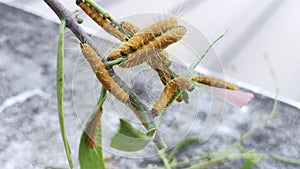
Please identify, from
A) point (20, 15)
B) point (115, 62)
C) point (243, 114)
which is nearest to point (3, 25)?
point (20, 15)

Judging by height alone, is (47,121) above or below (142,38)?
below

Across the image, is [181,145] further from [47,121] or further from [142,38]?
[142,38]

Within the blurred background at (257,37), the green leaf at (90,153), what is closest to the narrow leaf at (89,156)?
the green leaf at (90,153)

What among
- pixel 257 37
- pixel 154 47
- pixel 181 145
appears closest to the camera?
pixel 154 47

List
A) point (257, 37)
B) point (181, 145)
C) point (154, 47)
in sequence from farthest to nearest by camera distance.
Result: point (257, 37) → point (181, 145) → point (154, 47)

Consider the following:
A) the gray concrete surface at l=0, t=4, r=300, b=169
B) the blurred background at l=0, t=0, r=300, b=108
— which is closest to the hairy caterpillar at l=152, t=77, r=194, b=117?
the gray concrete surface at l=0, t=4, r=300, b=169

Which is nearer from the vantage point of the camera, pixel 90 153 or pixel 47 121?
pixel 90 153

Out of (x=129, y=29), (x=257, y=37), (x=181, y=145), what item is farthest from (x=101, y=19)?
(x=257, y=37)
